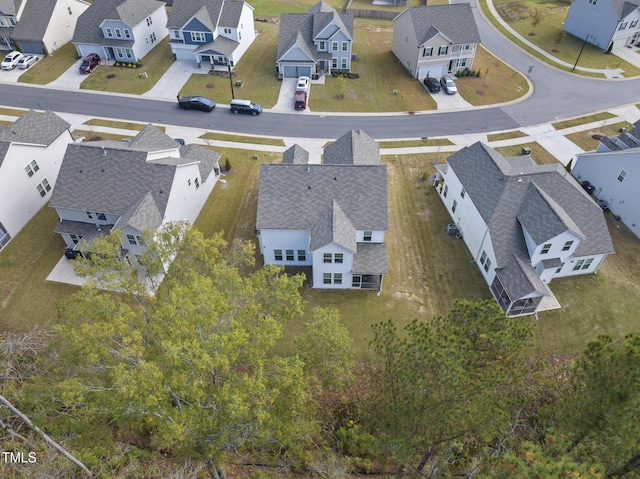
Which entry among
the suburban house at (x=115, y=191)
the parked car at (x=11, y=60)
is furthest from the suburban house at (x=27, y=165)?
the parked car at (x=11, y=60)

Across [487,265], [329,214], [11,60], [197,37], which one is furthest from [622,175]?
[11,60]

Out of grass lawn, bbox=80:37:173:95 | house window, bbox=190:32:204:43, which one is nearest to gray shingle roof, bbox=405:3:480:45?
house window, bbox=190:32:204:43

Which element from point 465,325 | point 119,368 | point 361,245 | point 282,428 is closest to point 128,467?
point 119,368

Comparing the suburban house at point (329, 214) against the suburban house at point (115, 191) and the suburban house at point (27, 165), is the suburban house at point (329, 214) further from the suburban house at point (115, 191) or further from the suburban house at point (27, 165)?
the suburban house at point (27, 165)

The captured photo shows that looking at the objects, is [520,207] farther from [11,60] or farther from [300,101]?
Result: [11,60]

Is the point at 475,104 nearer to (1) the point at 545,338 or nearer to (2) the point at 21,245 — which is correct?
(1) the point at 545,338

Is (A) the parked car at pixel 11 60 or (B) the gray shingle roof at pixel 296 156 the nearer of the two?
(B) the gray shingle roof at pixel 296 156
